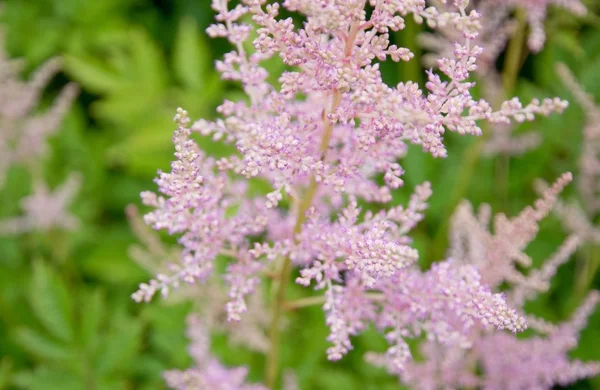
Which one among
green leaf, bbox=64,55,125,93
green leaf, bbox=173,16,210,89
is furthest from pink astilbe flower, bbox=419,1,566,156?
green leaf, bbox=64,55,125,93

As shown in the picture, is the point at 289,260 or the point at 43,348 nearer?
the point at 289,260

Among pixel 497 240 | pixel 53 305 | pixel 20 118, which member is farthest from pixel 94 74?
pixel 497 240

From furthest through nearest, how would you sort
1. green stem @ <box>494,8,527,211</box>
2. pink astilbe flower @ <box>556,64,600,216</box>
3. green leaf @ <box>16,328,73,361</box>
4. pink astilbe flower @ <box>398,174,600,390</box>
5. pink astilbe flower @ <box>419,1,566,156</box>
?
green stem @ <box>494,8,527,211</box>, pink astilbe flower @ <box>419,1,566,156</box>, pink astilbe flower @ <box>556,64,600,216</box>, green leaf @ <box>16,328,73,361</box>, pink astilbe flower @ <box>398,174,600,390</box>

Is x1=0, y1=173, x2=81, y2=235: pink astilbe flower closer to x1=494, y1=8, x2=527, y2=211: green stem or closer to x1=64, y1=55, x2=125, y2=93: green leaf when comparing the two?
x1=64, y1=55, x2=125, y2=93: green leaf

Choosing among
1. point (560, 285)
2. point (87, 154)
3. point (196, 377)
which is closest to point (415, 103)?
point (196, 377)

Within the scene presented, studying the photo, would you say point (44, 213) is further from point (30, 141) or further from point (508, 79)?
point (508, 79)

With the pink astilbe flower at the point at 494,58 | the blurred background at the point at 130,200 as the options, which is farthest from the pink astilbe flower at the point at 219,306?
the pink astilbe flower at the point at 494,58

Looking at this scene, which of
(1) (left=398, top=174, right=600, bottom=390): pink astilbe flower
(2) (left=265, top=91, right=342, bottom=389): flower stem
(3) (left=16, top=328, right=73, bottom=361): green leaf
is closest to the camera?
(2) (left=265, top=91, right=342, bottom=389): flower stem
